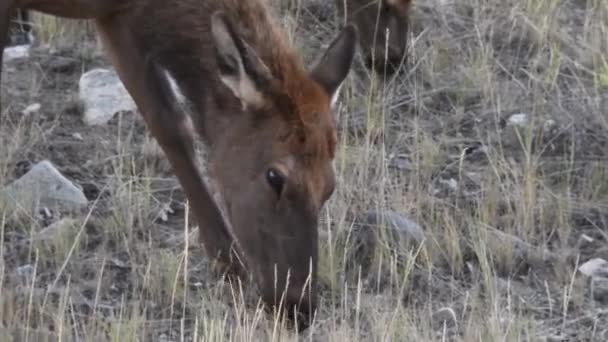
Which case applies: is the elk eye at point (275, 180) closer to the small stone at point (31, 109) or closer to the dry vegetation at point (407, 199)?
the dry vegetation at point (407, 199)

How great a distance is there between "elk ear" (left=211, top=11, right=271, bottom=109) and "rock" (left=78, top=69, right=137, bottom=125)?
284 centimetres

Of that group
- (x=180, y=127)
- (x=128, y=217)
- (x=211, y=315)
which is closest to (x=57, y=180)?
(x=128, y=217)

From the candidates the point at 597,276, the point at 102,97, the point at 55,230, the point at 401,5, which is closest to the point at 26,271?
the point at 55,230

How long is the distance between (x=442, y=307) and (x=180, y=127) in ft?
5.10

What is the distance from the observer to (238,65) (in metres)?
7.67

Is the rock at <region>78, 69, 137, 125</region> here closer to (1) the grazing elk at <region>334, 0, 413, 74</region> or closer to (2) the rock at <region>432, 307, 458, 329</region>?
(1) the grazing elk at <region>334, 0, 413, 74</region>

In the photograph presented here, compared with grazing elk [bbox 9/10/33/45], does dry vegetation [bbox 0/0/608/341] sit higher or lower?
lower

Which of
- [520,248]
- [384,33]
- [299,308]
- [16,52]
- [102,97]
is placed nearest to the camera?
[299,308]

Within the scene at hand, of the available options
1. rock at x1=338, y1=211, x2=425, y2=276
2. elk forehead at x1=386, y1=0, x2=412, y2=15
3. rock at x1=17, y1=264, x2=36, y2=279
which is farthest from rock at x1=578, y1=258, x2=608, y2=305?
rock at x1=17, y1=264, x2=36, y2=279

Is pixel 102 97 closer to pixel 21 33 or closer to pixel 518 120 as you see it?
pixel 21 33

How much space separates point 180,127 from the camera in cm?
849

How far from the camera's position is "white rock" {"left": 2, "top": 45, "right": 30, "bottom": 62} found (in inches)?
443

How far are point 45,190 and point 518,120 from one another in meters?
3.04

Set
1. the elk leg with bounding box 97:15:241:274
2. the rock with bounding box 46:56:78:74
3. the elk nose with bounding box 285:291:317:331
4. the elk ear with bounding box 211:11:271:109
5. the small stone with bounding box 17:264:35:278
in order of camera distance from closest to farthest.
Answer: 1. the elk nose with bounding box 285:291:317:331
2. the elk ear with bounding box 211:11:271:109
3. the elk leg with bounding box 97:15:241:274
4. the small stone with bounding box 17:264:35:278
5. the rock with bounding box 46:56:78:74
